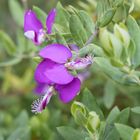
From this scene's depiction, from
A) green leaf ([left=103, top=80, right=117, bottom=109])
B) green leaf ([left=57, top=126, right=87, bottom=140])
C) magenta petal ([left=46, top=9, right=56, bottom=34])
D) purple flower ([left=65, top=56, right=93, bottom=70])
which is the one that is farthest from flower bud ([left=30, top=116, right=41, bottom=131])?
purple flower ([left=65, top=56, right=93, bottom=70])

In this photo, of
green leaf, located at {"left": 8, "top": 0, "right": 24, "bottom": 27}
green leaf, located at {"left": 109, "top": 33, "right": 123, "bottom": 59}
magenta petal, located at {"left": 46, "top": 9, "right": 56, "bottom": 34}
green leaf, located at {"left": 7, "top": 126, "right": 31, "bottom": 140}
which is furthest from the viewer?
green leaf, located at {"left": 8, "top": 0, "right": 24, "bottom": 27}

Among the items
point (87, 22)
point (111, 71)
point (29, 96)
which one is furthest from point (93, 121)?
point (29, 96)

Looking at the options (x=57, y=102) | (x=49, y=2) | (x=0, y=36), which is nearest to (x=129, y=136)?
(x=0, y=36)

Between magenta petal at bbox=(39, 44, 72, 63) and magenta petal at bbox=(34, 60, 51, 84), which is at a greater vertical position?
magenta petal at bbox=(39, 44, 72, 63)

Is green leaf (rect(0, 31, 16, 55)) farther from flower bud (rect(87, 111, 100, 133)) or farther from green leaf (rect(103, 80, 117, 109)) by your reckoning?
flower bud (rect(87, 111, 100, 133))

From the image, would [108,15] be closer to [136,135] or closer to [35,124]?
[136,135]

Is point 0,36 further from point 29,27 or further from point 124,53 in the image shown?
point 124,53

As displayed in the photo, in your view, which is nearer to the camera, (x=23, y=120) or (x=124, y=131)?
(x=124, y=131)
